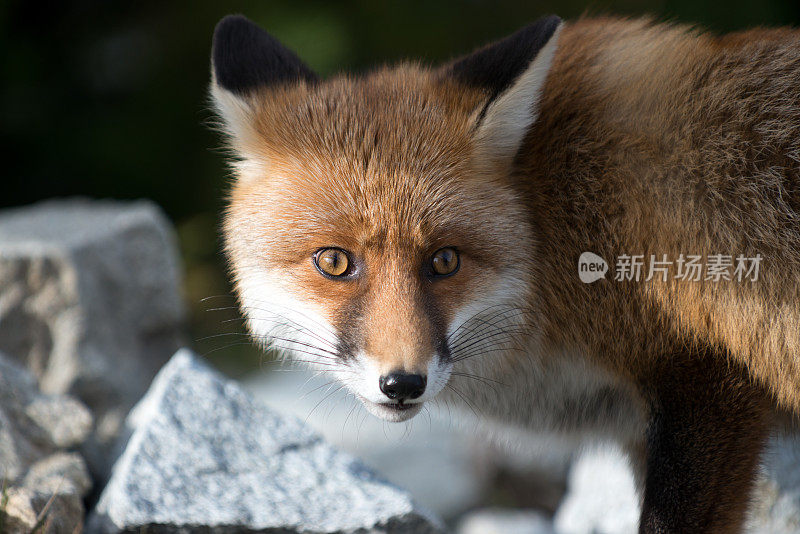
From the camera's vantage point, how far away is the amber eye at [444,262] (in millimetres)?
3008

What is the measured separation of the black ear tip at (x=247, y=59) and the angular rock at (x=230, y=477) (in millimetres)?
1435

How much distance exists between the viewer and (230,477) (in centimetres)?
352

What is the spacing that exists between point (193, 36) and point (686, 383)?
7.20m

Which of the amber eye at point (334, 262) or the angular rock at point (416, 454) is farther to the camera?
the angular rock at point (416, 454)

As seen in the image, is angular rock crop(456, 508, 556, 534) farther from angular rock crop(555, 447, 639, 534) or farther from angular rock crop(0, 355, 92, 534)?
angular rock crop(0, 355, 92, 534)

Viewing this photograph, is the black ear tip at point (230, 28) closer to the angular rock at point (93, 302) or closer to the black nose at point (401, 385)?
the black nose at point (401, 385)

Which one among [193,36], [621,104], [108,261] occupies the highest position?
[193,36]

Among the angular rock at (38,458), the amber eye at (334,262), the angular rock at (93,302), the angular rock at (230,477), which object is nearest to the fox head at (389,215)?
the amber eye at (334,262)

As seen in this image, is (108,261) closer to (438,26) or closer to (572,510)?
(572,510)

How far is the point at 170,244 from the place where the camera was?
6.27 metres

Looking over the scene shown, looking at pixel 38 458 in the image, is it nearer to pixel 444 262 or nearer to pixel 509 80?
pixel 444 262

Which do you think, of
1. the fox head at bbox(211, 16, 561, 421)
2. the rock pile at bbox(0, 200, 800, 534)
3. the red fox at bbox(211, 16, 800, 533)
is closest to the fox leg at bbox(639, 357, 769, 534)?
the red fox at bbox(211, 16, 800, 533)

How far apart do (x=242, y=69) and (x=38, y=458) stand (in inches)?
77.6

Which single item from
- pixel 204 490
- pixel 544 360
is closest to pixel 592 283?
pixel 544 360
